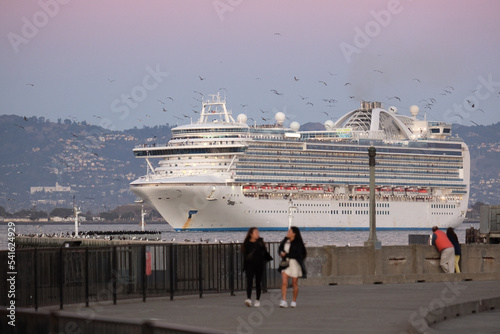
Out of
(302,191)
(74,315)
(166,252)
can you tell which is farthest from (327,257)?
(302,191)

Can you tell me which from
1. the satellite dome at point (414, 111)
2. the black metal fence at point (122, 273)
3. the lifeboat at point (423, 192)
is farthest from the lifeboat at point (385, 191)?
the black metal fence at point (122, 273)

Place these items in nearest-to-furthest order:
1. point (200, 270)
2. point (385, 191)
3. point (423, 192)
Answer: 1. point (200, 270)
2. point (385, 191)
3. point (423, 192)

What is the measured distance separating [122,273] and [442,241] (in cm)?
949

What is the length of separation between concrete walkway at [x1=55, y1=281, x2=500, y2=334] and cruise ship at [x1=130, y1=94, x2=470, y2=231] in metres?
84.8

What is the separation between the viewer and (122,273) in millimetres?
20297

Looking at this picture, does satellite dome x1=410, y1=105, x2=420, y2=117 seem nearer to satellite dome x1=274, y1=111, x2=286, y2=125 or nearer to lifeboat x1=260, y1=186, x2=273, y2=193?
satellite dome x1=274, y1=111, x2=286, y2=125

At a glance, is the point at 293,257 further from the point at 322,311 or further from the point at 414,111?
the point at 414,111

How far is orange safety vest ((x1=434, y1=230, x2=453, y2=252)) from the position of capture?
2675 centimetres

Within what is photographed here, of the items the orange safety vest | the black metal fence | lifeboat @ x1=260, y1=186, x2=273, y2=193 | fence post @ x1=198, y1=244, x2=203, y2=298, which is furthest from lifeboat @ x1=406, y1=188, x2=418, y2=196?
fence post @ x1=198, y1=244, x2=203, y2=298

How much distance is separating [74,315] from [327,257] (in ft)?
45.0

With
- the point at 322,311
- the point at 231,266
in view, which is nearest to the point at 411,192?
the point at 231,266

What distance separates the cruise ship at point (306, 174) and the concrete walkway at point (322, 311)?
8478cm

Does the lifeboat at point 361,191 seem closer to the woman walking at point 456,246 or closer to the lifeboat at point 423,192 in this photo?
the lifeboat at point 423,192

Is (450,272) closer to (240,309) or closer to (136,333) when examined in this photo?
(240,309)
